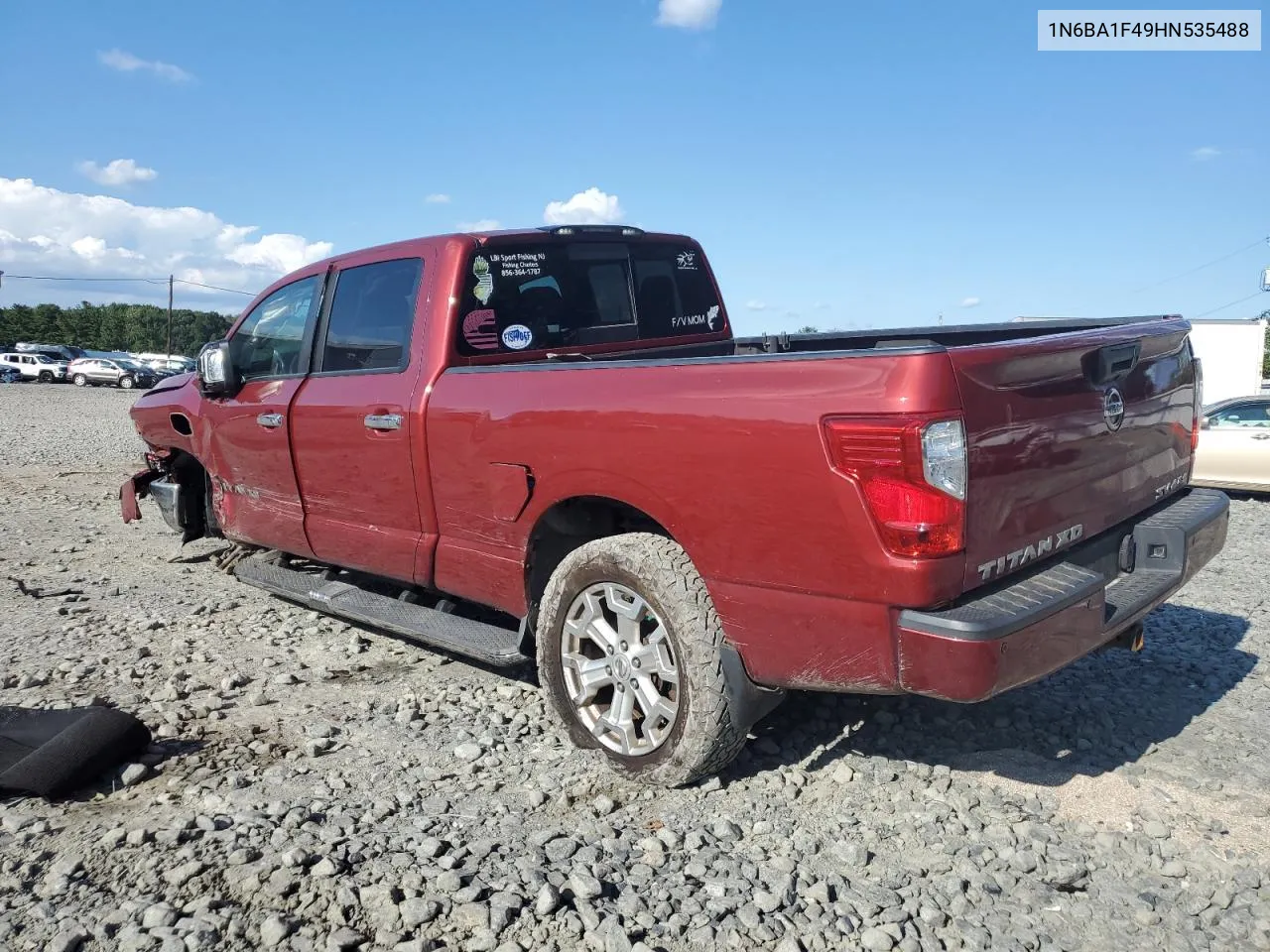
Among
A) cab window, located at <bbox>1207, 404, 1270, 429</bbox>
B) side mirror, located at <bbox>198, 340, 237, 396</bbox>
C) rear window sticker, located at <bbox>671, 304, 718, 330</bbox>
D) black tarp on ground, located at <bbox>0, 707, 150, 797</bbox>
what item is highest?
rear window sticker, located at <bbox>671, 304, 718, 330</bbox>

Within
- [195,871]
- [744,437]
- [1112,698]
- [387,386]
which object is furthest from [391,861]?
[1112,698]

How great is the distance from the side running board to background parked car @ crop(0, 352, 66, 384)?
4865cm

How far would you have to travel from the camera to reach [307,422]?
4871mm

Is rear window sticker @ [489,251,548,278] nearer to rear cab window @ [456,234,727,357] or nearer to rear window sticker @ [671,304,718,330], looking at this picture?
rear cab window @ [456,234,727,357]

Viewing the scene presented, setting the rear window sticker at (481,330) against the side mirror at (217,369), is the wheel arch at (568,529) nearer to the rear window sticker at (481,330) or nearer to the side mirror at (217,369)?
the rear window sticker at (481,330)

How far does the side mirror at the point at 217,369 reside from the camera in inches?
218

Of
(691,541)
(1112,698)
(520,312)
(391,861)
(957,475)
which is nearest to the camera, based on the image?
(957,475)

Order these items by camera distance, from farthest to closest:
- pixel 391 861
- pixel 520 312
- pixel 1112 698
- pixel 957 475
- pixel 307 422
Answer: pixel 307 422
pixel 520 312
pixel 1112 698
pixel 391 861
pixel 957 475

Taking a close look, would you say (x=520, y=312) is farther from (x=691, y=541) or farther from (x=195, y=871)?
(x=195, y=871)

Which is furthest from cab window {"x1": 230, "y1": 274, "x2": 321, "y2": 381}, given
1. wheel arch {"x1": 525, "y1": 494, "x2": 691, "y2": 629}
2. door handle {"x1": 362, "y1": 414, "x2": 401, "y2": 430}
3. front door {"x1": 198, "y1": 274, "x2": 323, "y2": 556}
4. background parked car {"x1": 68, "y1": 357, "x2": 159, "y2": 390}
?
background parked car {"x1": 68, "y1": 357, "x2": 159, "y2": 390}

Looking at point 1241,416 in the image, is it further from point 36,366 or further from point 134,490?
point 36,366

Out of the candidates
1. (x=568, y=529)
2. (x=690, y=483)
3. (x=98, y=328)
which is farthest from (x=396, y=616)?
(x=98, y=328)

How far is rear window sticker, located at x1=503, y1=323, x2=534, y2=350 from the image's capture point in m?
4.41

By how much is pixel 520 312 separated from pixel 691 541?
5.78 feet
